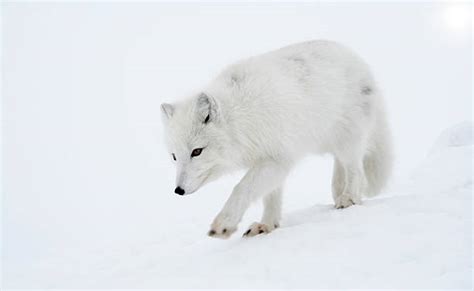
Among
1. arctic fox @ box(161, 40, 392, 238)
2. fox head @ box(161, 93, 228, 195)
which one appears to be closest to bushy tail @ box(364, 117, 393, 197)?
arctic fox @ box(161, 40, 392, 238)

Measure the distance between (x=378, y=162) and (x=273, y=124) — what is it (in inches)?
69.4


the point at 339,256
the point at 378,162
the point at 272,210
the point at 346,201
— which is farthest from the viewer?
the point at 378,162

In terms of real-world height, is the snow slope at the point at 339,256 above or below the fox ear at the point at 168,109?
below

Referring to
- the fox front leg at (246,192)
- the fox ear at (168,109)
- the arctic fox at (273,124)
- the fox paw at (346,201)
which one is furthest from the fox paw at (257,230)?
the fox ear at (168,109)

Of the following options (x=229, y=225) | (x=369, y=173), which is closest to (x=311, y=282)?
(x=229, y=225)

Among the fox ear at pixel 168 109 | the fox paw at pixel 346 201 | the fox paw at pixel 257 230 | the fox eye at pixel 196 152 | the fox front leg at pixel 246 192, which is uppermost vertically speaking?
the fox ear at pixel 168 109

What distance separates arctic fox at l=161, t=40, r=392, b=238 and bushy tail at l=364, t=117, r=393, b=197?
22cm

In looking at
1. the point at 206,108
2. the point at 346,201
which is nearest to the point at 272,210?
the point at 346,201

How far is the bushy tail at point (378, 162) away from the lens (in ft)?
17.1

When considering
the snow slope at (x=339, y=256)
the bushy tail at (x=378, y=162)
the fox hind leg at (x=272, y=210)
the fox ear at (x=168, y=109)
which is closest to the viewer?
the snow slope at (x=339, y=256)

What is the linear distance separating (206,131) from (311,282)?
4.73 ft

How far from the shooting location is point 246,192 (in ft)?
12.4

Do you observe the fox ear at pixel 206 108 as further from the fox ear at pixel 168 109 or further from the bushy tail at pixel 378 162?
the bushy tail at pixel 378 162

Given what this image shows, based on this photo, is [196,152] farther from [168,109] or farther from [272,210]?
[272,210]
